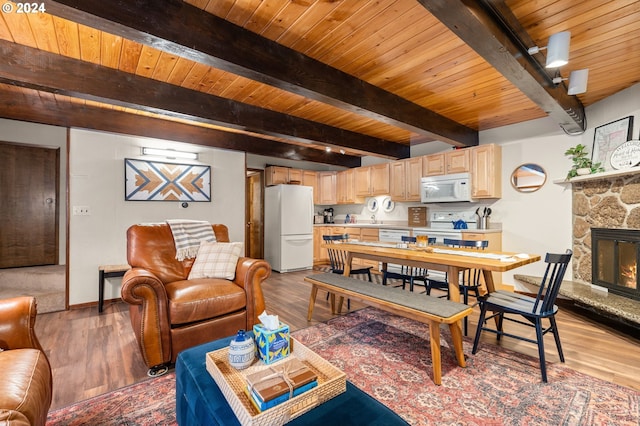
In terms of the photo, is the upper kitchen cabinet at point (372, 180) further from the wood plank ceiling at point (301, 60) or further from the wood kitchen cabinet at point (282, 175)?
the wood plank ceiling at point (301, 60)

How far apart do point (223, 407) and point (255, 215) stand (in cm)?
556

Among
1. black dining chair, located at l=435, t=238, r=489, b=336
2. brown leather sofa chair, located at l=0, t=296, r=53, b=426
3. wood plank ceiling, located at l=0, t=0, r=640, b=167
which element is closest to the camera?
brown leather sofa chair, located at l=0, t=296, r=53, b=426

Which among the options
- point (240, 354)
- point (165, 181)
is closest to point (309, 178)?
point (165, 181)

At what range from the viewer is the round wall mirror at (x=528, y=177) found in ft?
12.8

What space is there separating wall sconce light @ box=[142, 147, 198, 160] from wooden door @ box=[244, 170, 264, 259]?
179cm

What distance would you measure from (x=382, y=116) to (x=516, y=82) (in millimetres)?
1187

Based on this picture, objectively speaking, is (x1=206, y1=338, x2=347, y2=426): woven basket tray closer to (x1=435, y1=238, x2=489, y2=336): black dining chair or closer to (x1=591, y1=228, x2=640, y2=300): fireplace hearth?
(x1=435, y1=238, x2=489, y2=336): black dining chair

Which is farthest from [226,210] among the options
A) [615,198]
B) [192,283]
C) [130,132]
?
[615,198]

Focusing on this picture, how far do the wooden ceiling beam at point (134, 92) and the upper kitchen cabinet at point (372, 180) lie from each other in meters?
2.01

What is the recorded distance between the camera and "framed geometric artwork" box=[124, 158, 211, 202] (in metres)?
3.86

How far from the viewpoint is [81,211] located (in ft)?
11.6

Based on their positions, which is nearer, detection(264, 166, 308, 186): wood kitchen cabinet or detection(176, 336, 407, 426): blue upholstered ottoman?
detection(176, 336, 407, 426): blue upholstered ottoman

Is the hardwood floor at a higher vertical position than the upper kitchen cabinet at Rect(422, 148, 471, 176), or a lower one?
lower

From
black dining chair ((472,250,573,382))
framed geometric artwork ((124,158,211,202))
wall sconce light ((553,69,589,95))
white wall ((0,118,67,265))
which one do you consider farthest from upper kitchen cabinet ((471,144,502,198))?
white wall ((0,118,67,265))
